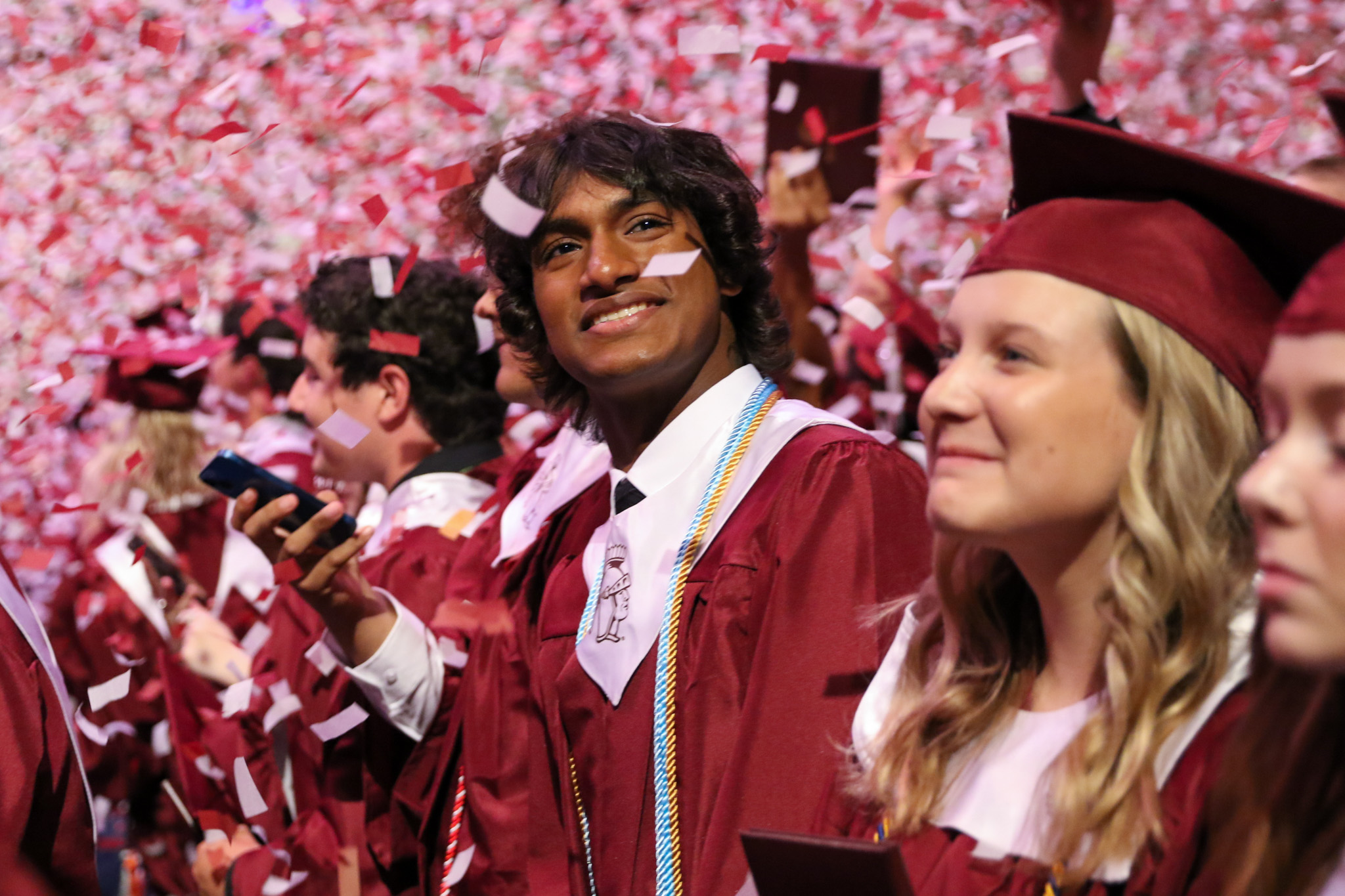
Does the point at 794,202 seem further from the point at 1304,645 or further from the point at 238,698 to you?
the point at 1304,645

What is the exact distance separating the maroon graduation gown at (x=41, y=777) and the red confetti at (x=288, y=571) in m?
0.48

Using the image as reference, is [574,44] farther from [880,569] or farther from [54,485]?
[880,569]

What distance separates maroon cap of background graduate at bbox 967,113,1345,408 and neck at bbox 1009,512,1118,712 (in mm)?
241

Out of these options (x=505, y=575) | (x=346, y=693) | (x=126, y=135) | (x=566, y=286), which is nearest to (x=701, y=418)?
(x=566, y=286)

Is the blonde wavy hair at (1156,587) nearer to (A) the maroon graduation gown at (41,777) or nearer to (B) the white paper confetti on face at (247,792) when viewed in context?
(A) the maroon graduation gown at (41,777)

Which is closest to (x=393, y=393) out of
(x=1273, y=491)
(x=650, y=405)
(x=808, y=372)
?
(x=808, y=372)

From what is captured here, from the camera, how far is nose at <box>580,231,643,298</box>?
2.45 metres

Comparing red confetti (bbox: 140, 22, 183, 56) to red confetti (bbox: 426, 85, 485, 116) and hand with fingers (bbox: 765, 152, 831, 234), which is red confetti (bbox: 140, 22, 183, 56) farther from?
hand with fingers (bbox: 765, 152, 831, 234)

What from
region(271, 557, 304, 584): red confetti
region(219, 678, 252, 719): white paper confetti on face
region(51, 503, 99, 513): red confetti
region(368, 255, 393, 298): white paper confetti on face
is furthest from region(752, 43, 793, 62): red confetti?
region(51, 503, 99, 513): red confetti

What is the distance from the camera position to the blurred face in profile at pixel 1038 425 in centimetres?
158

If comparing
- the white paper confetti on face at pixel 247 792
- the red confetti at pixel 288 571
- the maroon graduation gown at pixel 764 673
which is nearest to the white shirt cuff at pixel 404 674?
the red confetti at pixel 288 571

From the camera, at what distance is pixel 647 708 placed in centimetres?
229

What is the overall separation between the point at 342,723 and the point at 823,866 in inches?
77.3

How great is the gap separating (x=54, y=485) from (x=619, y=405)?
407 cm
